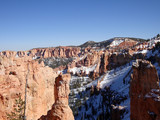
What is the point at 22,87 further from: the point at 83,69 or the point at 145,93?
the point at 83,69

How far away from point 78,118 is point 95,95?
16343 mm

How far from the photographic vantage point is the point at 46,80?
1864cm

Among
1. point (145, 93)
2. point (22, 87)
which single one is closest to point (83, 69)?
point (145, 93)

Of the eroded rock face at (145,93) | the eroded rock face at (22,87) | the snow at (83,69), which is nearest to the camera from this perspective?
the eroded rock face at (22,87)

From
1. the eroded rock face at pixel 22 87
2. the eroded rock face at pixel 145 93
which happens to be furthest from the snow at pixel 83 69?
the eroded rock face at pixel 145 93

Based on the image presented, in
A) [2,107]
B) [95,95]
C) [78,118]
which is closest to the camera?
[2,107]

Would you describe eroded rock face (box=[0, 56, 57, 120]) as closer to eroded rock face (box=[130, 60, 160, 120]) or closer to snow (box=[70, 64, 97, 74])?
eroded rock face (box=[130, 60, 160, 120])

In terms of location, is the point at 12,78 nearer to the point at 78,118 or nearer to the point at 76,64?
the point at 78,118

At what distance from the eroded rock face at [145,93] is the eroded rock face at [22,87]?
10292mm

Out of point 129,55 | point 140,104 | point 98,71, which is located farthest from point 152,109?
point 98,71

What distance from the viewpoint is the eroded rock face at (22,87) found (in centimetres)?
1219

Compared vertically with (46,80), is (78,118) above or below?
below

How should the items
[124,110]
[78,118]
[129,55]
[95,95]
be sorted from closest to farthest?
[124,110] → [78,118] → [95,95] → [129,55]

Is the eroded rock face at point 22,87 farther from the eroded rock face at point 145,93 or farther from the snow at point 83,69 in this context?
the snow at point 83,69
